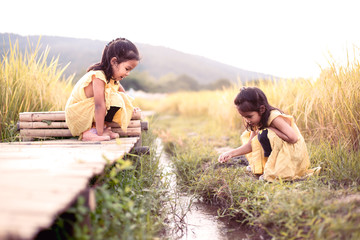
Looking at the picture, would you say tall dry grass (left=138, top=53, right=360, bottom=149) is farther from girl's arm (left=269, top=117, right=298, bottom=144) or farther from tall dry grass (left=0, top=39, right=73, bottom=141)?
tall dry grass (left=0, top=39, right=73, bottom=141)

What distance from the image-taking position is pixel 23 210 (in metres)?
1.12

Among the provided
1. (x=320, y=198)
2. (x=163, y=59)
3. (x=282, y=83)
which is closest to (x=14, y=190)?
(x=320, y=198)

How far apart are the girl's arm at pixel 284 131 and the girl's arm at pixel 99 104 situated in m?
1.58

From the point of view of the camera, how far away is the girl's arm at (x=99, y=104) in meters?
3.06

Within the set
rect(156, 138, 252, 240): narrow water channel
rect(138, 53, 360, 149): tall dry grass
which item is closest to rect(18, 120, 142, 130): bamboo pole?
rect(156, 138, 252, 240): narrow water channel

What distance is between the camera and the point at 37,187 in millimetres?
1348

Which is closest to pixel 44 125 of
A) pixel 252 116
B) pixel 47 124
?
pixel 47 124

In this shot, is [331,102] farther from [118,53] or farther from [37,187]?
[37,187]

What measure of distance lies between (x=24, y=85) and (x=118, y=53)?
4.81 feet

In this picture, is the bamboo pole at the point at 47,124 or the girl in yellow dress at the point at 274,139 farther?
the bamboo pole at the point at 47,124

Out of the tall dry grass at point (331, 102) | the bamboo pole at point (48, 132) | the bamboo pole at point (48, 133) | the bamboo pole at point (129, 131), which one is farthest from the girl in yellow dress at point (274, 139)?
the bamboo pole at point (48, 132)

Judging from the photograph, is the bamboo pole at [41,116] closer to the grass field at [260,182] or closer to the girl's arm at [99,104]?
the grass field at [260,182]

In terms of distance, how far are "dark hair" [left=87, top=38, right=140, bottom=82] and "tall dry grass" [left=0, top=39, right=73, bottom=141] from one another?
3.68 ft

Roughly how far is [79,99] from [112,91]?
0.34m
